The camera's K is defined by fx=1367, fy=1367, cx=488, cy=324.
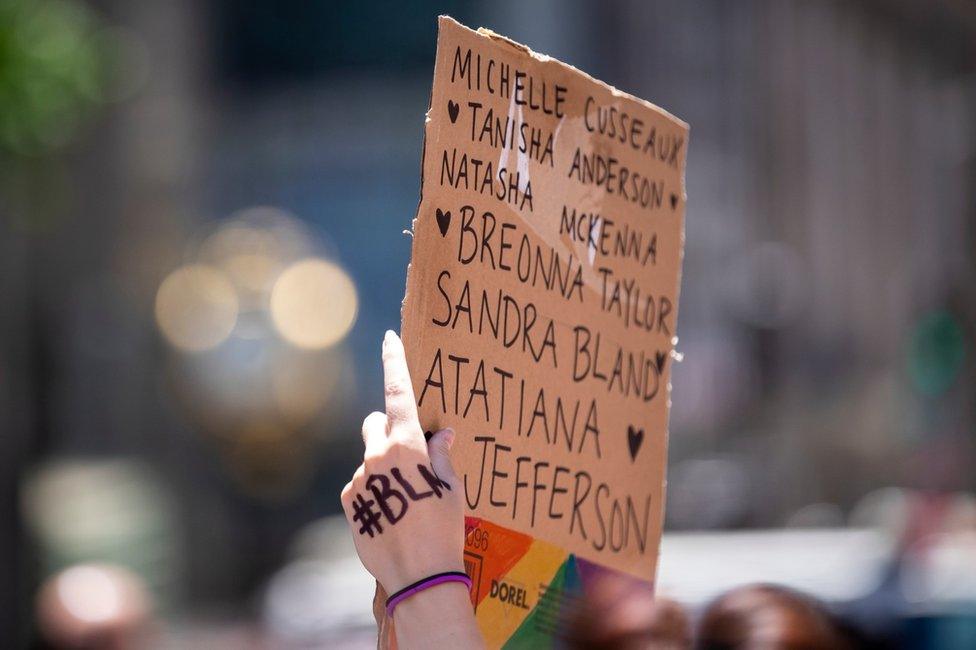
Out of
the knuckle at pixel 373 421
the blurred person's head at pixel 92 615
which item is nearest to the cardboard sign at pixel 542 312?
the knuckle at pixel 373 421

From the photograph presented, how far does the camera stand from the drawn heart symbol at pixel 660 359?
8.25 ft

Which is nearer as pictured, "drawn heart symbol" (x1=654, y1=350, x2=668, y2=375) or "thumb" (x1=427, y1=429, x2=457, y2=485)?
"thumb" (x1=427, y1=429, x2=457, y2=485)

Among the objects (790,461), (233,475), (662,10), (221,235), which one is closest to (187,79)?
(221,235)

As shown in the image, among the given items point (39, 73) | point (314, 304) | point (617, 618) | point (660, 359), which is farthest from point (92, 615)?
point (314, 304)

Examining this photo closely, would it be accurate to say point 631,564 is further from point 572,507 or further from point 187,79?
point 187,79

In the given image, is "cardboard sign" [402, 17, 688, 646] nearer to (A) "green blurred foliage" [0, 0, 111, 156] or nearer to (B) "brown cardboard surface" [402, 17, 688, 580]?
(B) "brown cardboard surface" [402, 17, 688, 580]

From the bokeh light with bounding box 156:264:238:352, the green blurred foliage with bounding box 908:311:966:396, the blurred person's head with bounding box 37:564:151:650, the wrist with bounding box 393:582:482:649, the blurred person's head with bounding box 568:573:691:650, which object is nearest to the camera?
the wrist with bounding box 393:582:482:649

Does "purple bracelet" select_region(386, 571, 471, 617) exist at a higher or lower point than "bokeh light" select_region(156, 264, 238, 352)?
lower

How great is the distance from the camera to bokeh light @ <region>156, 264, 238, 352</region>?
538 inches

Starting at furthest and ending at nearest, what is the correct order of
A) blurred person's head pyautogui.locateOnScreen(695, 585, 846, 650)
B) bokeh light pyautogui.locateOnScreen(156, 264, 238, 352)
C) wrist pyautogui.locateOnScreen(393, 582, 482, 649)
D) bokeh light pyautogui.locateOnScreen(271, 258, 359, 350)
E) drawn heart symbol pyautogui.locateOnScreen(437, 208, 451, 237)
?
bokeh light pyautogui.locateOnScreen(271, 258, 359, 350)
bokeh light pyautogui.locateOnScreen(156, 264, 238, 352)
blurred person's head pyautogui.locateOnScreen(695, 585, 846, 650)
drawn heart symbol pyautogui.locateOnScreen(437, 208, 451, 237)
wrist pyautogui.locateOnScreen(393, 582, 482, 649)

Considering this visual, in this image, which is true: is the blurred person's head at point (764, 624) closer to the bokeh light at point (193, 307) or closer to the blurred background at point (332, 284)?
the blurred background at point (332, 284)

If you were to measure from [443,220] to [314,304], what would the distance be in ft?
40.3

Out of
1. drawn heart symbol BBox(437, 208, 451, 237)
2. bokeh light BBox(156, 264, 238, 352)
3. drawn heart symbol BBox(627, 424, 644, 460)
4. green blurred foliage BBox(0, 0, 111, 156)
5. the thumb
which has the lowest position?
the thumb

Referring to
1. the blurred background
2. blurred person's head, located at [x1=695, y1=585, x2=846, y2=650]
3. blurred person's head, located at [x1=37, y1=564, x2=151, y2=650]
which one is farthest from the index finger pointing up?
the blurred background
